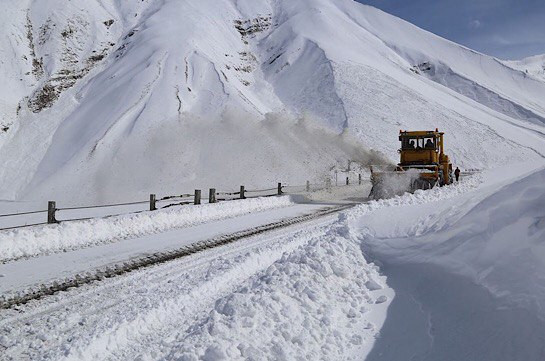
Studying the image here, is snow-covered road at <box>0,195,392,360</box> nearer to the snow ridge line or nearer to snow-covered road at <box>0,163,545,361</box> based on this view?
snow-covered road at <box>0,163,545,361</box>

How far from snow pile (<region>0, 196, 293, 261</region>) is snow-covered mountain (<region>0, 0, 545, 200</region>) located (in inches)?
716

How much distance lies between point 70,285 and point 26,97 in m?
56.3

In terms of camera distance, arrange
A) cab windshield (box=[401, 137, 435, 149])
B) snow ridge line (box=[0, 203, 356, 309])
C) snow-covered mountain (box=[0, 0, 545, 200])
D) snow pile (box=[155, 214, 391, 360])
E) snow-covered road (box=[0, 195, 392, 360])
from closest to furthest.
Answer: snow pile (box=[155, 214, 391, 360]) < snow-covered road (box=[0, 195, 392, 360]) < snow ridge line (box=[0, 203, 356, 309]) < cab windshield (box=[401, 137, 435, 149]) < snow-covered mountain (box=[0, 0, 545, 200])

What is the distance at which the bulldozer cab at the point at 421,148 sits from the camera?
849 inches

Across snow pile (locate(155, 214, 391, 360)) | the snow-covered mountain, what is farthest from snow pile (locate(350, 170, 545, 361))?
the snow-covered mountain

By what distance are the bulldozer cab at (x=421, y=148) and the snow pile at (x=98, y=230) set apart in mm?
9869

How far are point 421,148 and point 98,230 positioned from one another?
53.4ft

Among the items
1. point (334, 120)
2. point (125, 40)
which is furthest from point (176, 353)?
point (125, 40)

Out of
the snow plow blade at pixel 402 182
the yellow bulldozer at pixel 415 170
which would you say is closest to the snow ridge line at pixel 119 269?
the snow plow blade at pixel 402 182

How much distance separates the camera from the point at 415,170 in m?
19.9

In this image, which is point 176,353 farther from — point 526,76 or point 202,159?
point 526,76

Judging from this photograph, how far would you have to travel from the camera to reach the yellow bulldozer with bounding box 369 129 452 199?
64.4 ft

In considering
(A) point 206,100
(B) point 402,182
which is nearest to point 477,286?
(B) point 402,182

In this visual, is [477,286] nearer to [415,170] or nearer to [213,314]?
[213,314]
